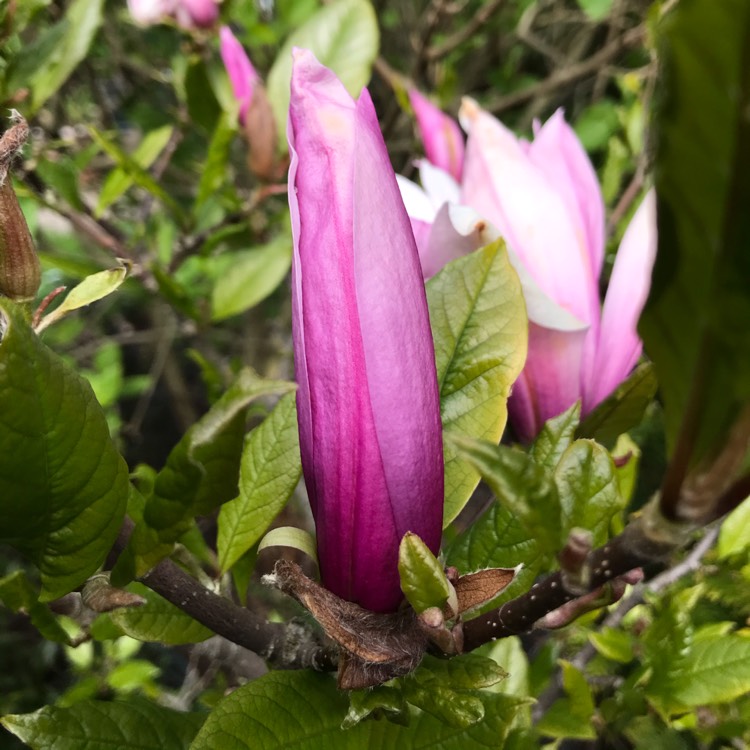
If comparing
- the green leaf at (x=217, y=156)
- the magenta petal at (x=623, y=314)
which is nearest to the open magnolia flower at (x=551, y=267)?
the magenta petal at (x=623, y=314)

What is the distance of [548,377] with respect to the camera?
558 mm

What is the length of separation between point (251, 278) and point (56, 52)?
1.43 ft

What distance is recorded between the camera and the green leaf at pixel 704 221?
17 centimetres

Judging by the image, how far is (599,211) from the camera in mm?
626

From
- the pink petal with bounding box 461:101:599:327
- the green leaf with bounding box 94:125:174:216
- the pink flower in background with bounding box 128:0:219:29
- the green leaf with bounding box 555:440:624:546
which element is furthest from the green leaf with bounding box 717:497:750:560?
the pink flower in background with bounding box 128:0:219:29

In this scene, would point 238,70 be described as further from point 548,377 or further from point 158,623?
point 158,623

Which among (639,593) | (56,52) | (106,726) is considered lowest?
(639,593)

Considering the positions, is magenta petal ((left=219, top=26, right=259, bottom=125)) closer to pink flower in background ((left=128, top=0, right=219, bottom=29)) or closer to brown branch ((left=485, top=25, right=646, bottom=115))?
pink flower in background ((left=128, top=0, right=219, bottom=29))

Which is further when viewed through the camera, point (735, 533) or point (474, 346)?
point (735, 533)

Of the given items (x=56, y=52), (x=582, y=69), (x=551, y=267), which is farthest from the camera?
(x=582, y=69)

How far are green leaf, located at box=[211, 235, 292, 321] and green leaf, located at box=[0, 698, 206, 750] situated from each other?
0.76m

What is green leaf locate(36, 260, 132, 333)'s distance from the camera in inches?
15.6

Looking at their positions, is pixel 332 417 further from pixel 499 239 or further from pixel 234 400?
pixel 499 239

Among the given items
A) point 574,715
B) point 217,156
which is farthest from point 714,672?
point 217,156
